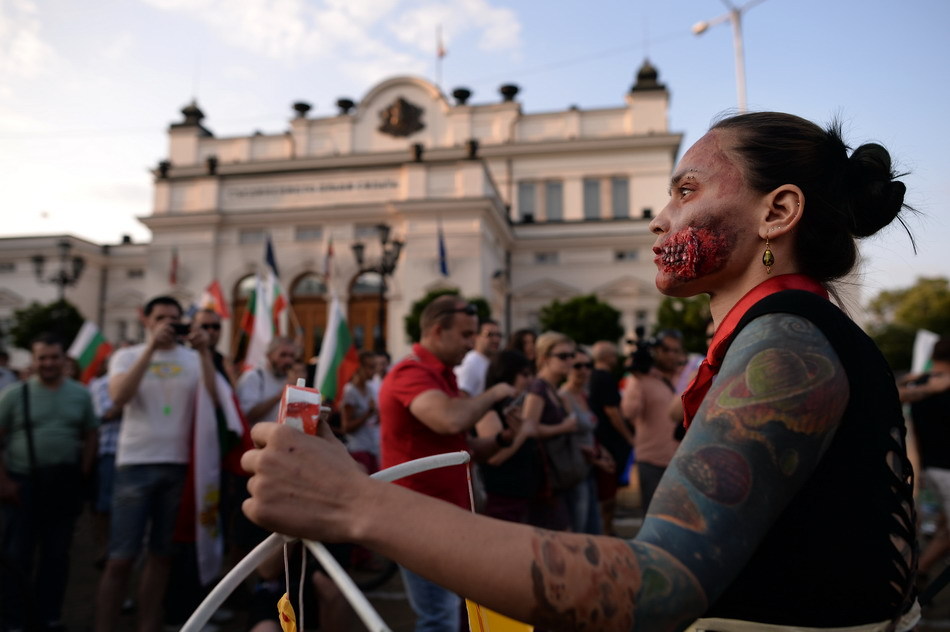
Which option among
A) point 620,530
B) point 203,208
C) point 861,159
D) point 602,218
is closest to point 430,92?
point 602,218

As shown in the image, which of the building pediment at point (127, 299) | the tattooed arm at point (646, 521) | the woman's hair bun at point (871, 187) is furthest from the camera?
the building pediment at point (127, 299)

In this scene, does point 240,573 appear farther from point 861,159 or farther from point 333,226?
point 333,226

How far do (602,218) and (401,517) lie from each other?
1544 inches

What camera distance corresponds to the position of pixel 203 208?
111ft

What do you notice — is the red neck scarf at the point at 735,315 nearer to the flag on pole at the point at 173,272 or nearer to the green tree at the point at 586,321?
the green tree at the point at 586,321

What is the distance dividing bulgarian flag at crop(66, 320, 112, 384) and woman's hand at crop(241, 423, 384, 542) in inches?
442

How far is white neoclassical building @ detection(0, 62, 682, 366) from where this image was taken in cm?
3084

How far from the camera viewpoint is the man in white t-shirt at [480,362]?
23.4 ft

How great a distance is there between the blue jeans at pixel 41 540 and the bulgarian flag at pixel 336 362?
238cm

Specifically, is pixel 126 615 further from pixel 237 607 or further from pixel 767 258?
pixel 767 258

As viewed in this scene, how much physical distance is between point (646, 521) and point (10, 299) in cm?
5075

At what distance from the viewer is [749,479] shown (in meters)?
0.95

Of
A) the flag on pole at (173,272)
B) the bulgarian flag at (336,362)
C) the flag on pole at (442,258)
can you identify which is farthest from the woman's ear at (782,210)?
the flag on pole at (173,272)

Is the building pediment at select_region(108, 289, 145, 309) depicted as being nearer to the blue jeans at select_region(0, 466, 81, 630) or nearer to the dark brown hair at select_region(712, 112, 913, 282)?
the blue jeans at select_region(0, 466, 81, 630)
